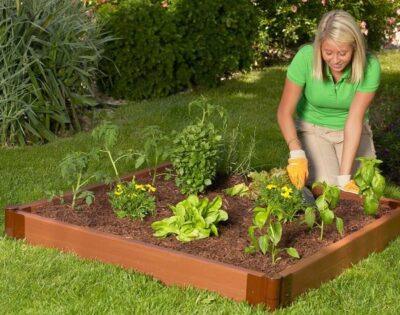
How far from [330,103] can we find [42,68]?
2892 millimetres

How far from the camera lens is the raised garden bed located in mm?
4051

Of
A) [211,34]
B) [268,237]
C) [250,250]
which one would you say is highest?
[211,34]

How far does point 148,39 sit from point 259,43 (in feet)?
8.29

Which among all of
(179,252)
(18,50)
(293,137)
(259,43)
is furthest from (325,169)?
(259,43)

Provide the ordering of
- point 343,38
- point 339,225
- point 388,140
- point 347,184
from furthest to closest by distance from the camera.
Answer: point 388,140
point 347,184
point 343,38
point 339,225

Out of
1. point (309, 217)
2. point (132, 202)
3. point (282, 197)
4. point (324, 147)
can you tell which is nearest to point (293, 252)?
point (309, 217)

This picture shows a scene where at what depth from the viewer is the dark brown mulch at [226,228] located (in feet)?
14.2

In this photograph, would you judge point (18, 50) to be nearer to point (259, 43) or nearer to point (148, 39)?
point (148, 39)

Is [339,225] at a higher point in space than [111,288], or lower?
higher

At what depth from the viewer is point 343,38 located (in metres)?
5.01

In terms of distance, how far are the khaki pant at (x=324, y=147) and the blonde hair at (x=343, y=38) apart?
51cm

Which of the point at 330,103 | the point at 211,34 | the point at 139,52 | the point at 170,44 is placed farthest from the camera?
the point at 211,34

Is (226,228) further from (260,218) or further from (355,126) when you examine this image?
(355,126)

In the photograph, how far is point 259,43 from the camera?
35.9ft
